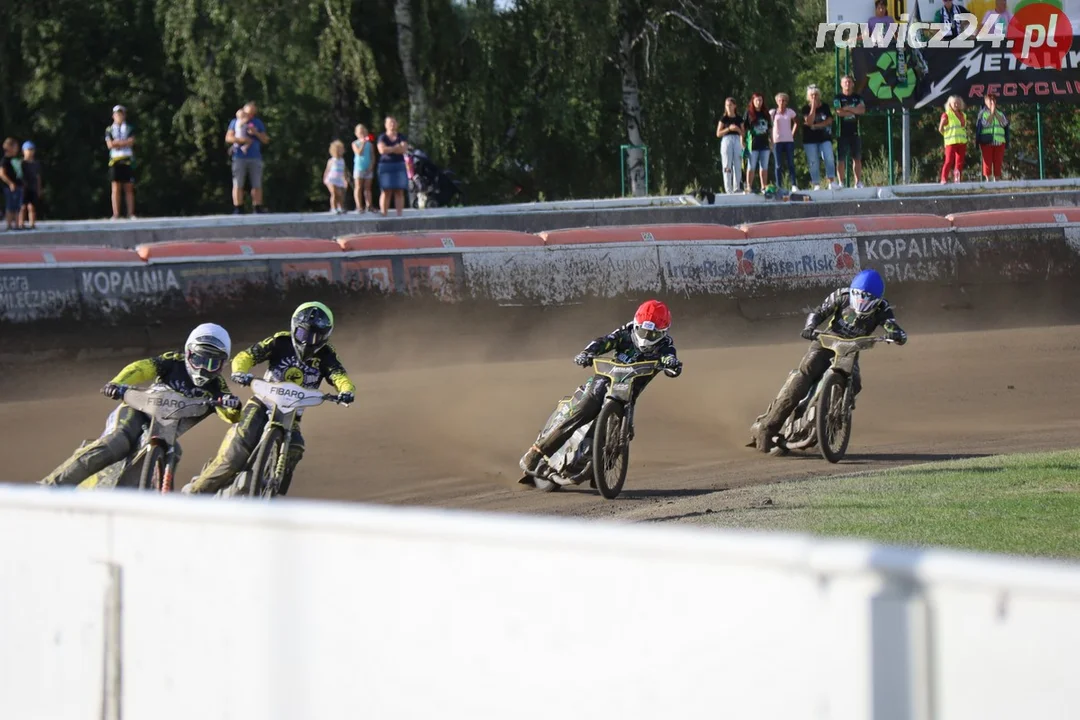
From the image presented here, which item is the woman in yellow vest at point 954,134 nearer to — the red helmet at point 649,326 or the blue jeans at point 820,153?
the blue jeans at point 820,153

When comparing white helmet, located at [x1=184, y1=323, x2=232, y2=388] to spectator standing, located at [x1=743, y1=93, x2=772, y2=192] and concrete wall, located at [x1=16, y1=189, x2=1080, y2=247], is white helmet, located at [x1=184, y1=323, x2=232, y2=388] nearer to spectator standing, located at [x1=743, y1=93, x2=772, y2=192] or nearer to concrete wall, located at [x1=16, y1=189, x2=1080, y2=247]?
concrete wall, located at [x1=16, y1=189, x2=1080, y2=247]

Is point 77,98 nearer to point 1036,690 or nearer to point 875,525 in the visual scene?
point 875,525

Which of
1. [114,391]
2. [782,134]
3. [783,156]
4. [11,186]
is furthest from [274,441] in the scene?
[783,156]

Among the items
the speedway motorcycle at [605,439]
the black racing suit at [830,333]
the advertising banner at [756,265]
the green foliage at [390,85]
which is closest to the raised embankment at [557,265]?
the advertising banner at [756,265]

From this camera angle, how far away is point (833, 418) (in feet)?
44.4

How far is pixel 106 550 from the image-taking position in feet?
13.8

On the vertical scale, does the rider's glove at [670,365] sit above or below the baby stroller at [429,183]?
below

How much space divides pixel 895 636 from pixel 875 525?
22.3ft

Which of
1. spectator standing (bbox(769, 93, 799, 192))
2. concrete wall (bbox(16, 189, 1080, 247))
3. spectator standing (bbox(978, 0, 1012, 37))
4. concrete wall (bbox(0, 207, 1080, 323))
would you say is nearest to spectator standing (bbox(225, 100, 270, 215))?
concrete wall (bbox(16, 189, 1080, 247))

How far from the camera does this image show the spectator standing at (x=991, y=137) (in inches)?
1008

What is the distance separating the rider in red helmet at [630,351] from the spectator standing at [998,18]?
17.7 meters

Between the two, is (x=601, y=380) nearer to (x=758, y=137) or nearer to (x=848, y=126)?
A: (x=758, y=137)

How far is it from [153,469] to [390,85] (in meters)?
24.4

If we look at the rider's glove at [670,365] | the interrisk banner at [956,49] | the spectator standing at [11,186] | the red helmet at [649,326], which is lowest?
the rider's glove at [670,365]
